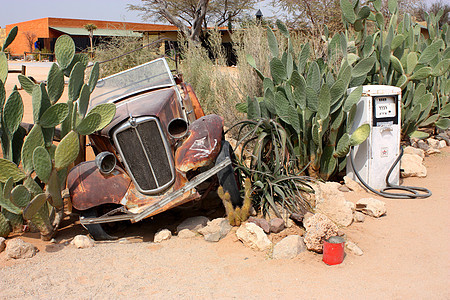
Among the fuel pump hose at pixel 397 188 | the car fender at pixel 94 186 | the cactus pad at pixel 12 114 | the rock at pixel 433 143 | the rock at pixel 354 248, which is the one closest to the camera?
the rock at pixel 354 248

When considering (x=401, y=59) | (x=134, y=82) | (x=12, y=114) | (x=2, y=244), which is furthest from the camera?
(x=401, y=59)

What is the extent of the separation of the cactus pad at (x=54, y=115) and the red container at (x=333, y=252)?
2.85 m

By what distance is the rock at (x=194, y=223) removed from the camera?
4547mm

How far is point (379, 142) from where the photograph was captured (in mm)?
5359

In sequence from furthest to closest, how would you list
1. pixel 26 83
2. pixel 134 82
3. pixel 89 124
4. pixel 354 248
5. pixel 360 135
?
pixel 134 82 → pixel 360 135 → pixel 26 83 → pixel 89 124 → pixel 354 248

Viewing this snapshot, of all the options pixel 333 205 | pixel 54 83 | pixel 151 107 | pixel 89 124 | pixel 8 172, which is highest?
pixel 54 83

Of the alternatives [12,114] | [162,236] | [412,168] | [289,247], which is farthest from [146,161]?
[412,168]

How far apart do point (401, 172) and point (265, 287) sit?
348 centimetres

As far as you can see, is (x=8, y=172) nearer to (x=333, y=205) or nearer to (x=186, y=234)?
(x=186, y=234)

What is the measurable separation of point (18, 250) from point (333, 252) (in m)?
2.81

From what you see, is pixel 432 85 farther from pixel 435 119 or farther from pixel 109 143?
pixel 109 143

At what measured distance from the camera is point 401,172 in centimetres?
589

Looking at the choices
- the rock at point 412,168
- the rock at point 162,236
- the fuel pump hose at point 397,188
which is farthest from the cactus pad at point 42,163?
the rock at point 412,168

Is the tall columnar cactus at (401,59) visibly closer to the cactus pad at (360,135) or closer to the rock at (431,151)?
the rock at (431,151)
